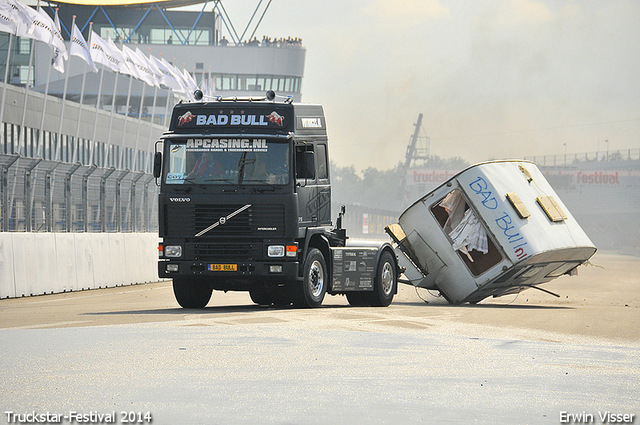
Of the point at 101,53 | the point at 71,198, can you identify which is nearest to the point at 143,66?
the point at 101,53

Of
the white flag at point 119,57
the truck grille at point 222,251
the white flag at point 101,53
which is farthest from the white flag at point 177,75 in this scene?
the truck grille at point 222,251

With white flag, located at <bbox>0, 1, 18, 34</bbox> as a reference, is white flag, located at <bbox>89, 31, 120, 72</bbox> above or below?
above

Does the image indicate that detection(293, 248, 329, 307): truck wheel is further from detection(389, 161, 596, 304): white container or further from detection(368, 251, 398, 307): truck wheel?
detection(389, 161, 596, 304): white container

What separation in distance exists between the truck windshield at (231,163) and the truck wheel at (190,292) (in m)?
1.97

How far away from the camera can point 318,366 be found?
29.9 feet

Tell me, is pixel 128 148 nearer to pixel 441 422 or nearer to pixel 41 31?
pixel 41 31

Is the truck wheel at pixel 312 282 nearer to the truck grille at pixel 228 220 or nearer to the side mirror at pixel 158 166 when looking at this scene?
the truck grille at pixel 228 220

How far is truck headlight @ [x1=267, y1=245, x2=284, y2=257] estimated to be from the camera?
1562cm

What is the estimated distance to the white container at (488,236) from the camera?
18.2 meters

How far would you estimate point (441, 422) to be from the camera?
6.36m

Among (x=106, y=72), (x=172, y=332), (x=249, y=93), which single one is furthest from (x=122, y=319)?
(x=249, y=93)

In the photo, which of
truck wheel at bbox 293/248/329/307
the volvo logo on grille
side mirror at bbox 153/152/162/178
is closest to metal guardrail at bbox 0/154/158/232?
side mirror at bbox 153/152/162/178

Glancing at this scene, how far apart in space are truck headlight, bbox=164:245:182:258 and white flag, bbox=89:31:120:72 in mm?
25520

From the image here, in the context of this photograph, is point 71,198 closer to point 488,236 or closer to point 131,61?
point 488,236
